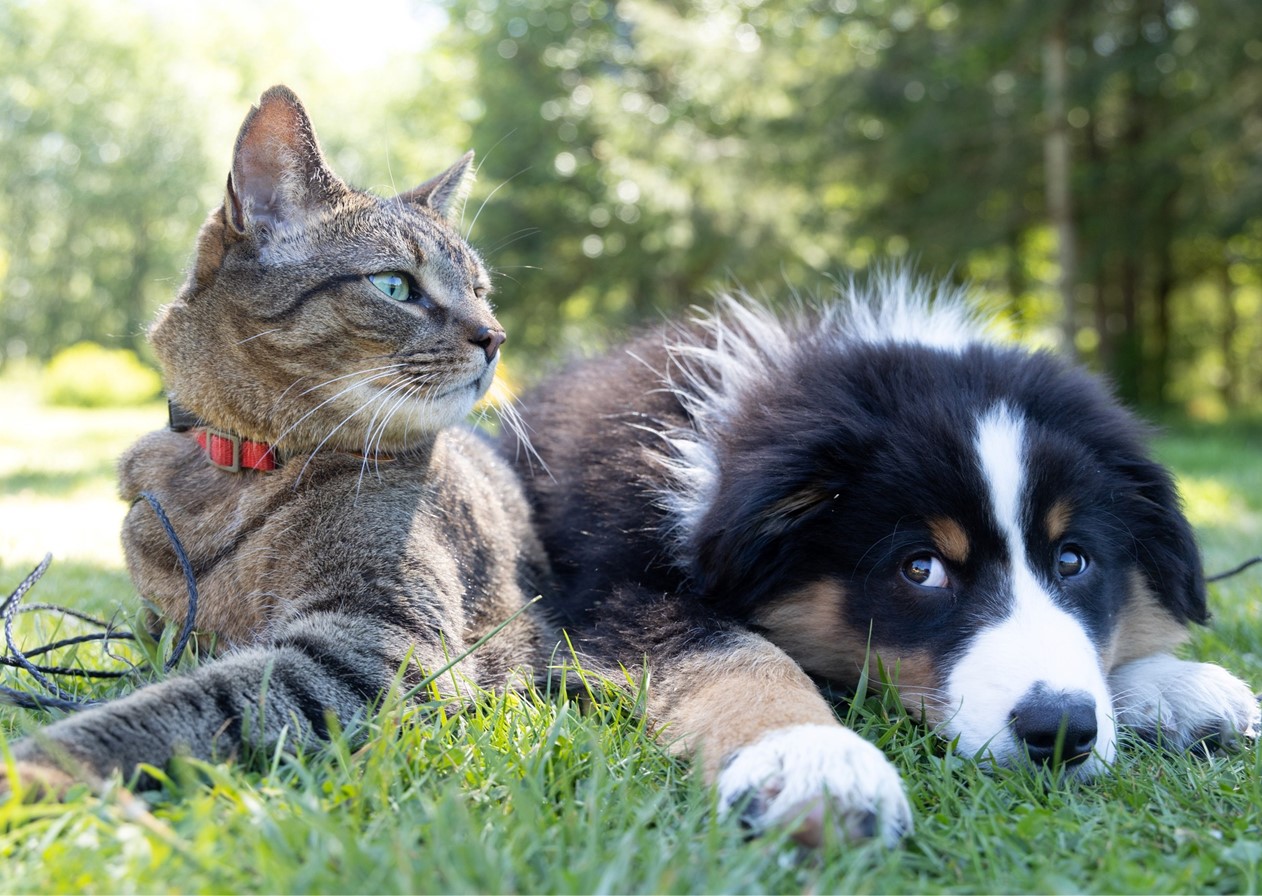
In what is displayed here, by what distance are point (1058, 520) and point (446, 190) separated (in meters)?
2.44

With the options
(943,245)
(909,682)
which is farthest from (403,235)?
(943,245)

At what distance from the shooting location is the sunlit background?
15742 millimetres

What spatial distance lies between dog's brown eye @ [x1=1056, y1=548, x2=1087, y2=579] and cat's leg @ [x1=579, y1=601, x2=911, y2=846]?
0.85 m

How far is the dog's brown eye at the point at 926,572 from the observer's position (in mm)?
2846

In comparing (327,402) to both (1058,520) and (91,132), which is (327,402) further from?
(91,132)

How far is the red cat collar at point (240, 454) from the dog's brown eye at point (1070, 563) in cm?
233

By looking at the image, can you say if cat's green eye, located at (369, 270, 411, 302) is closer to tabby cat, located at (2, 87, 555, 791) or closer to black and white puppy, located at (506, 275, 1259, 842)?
tabby cat, located at (2, 87, 555, 791)

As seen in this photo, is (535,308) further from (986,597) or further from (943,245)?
(986,597)

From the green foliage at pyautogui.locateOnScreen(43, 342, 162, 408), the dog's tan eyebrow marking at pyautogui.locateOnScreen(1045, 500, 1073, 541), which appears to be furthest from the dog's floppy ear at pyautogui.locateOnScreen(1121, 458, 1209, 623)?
the green foliage at pyautogui.locateOnScreen(43, 342, 162, 408)

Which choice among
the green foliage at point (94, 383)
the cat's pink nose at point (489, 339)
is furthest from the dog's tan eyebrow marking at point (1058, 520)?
the green foliage at point (94, 383)

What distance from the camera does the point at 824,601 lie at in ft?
9.95

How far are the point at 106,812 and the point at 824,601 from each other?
6.35ft

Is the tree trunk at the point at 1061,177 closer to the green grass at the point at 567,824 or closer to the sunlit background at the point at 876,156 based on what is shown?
the sunlit background at the point at 876,156

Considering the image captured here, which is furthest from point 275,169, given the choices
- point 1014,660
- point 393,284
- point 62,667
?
point 1014,660
